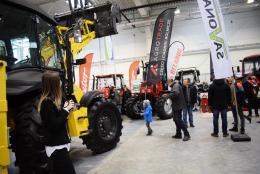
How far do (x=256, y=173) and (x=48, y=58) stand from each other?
137 inches

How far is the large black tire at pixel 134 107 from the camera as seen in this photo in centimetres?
984

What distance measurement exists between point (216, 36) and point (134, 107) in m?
5.12

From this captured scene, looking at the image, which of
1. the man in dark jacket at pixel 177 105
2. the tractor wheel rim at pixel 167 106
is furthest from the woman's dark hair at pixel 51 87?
the tractor wheel rim at pixel 167 106

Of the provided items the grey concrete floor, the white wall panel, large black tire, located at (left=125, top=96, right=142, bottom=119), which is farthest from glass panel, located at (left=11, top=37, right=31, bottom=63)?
the white wall panel

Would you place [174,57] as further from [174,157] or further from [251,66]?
[174,157]

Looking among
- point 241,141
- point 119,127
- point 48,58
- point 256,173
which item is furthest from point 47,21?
point 241,141

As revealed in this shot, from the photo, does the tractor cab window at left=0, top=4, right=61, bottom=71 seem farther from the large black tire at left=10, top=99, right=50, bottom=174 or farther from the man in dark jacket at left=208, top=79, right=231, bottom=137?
the man in dark jacket at left=208, top=79, right=231, bottom=137

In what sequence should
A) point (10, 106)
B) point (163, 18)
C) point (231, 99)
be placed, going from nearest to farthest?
point (10, 106) → point (231, 99) → point (163, 18)

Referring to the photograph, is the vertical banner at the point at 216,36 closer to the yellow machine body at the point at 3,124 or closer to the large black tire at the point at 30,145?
the large black tire at the point at 30,145

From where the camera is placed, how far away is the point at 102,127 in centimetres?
511

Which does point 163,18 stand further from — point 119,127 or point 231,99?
point 119,127

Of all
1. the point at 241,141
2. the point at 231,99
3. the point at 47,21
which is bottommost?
the point at 241,141

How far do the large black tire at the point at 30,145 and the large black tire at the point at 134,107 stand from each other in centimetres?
706

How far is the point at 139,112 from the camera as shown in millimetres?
10016
